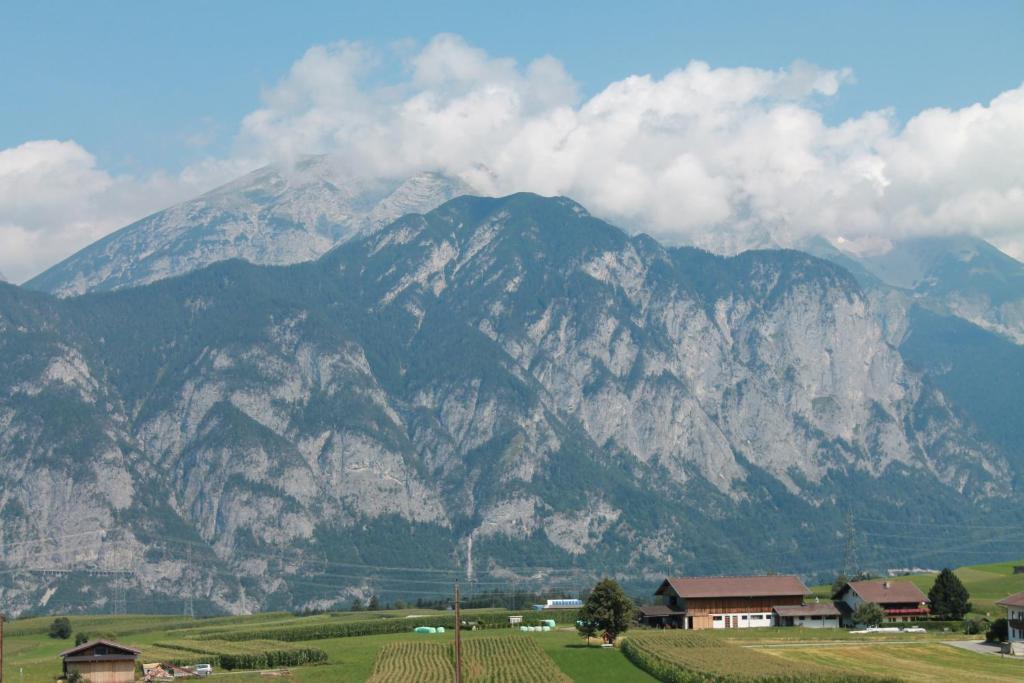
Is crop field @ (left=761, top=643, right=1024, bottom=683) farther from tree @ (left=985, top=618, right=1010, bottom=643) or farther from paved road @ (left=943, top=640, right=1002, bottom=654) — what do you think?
tree @ (left=985, top=618, right=1010, bottom=643)

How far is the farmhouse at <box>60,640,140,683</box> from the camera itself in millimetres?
154375

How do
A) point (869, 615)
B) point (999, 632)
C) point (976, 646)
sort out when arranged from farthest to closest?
point (869, 615) → point (999, 632) → point (976, 646)

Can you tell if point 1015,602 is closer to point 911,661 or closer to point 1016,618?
point 1016,618

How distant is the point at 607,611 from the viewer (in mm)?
173250

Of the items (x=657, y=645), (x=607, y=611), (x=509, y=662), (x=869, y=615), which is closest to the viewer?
(x=509, y=662)

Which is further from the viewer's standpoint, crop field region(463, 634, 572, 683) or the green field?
crop field region(463, 634, 572, 683)

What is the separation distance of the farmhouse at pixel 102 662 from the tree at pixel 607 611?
169 feet

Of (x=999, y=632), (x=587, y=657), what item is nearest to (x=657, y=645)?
(x=587, y=657)

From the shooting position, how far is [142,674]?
15788cm

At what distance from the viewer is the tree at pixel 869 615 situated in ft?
643

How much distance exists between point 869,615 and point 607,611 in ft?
140

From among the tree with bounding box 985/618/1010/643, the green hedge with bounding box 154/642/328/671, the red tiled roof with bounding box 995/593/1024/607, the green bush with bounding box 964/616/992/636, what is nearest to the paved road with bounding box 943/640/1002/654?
the tree with bounding box 985/618/1010/643

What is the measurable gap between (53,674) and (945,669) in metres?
90.5

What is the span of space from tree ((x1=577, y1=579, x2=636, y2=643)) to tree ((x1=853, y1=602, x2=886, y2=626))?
38955mm
